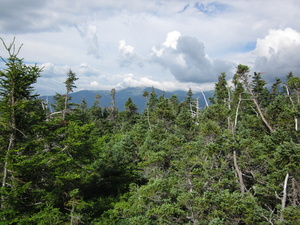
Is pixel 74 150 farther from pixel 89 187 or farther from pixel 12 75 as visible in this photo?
pixel 89 187

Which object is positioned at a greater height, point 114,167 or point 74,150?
point 74,150

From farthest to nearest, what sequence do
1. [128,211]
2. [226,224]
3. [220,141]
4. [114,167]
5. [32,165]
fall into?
[114,167], [128,211], [220,141], [32,165], [226,224]

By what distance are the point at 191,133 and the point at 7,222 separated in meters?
19.4

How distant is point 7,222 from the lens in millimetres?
10477

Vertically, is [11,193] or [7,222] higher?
[11,193]

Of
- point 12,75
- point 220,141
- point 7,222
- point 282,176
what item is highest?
point 12,75

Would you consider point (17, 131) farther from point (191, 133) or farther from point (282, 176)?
point (191, 133)

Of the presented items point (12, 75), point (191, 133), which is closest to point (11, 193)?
point (12, 75)

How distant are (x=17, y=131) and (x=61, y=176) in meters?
4.32

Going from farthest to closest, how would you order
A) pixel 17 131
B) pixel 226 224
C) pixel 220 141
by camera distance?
pixel 220 141
pixel 17 131
pixel 226 224

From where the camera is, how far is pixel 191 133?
23859mm

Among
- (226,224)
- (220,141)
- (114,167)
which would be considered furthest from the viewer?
(114,167)

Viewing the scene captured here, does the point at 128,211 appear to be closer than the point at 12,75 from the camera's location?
No

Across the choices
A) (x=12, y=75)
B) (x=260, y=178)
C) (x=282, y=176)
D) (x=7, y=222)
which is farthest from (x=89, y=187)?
(x=282, y=176)
